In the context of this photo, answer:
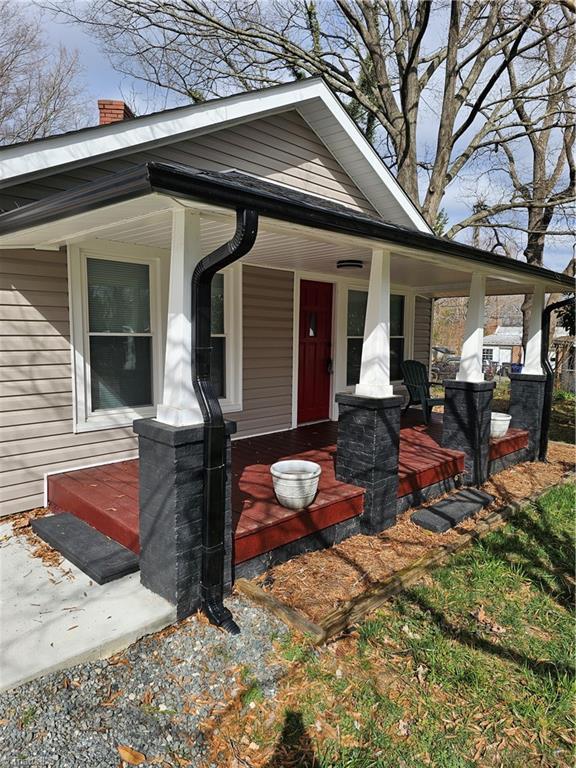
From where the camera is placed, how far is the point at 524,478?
6211 millimetres

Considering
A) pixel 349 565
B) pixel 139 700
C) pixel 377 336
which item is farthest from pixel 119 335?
pixel 139 700

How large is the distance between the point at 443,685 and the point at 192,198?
9.15ft

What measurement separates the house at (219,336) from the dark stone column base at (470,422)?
3 centimetres

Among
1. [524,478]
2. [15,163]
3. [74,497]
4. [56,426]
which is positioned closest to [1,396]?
[56,426]

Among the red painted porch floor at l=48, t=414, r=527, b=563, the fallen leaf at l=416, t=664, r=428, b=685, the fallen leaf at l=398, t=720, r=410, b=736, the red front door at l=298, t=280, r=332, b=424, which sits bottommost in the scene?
the fallen leaf at l=398, t=720, r=410, b=736

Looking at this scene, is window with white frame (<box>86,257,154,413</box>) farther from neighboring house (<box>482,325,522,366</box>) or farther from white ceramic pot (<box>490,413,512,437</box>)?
neighboring house (<box>482,325,522,366</box>)

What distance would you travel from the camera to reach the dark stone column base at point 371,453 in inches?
161

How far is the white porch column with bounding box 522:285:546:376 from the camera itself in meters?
7.03

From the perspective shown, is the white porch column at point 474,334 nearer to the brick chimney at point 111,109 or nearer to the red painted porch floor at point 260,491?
the red painted porch floor at point 260,491

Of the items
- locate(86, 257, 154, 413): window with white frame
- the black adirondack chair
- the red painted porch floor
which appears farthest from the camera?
the black adirondack chair

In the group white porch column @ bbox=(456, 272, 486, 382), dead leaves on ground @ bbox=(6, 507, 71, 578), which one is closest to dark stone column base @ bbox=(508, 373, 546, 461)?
white porch column @ bbox=(456, 272, 486, 382)

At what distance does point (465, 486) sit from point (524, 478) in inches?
44.3

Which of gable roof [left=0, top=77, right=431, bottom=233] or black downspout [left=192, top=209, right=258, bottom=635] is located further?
gable roof [left=0, top=77, right=431, bottom=233]

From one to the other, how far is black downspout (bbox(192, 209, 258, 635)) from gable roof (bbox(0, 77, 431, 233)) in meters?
1.87
